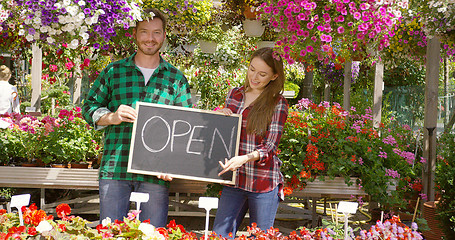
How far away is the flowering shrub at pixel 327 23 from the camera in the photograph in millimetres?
1718

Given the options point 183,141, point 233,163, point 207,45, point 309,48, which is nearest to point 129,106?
point 183,141

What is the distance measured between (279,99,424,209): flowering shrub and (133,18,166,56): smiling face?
1.42 meters

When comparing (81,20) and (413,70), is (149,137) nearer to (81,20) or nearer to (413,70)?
(81,20)

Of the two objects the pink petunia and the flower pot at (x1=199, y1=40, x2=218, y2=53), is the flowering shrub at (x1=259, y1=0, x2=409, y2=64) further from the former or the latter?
the flower pot at (x1=199, y1=40, x2=218, y2=53)

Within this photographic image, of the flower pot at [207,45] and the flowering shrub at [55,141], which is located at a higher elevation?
the flower pot at [207,45]

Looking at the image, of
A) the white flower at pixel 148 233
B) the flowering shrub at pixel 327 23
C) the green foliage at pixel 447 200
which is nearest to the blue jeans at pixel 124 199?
the white flower at pixel 148 233

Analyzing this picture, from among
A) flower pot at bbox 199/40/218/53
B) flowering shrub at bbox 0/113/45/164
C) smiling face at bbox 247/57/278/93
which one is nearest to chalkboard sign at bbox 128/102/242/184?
smiling face at bbox 247/57/278/93

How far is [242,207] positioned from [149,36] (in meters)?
0.83

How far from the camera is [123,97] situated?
191 centimetres

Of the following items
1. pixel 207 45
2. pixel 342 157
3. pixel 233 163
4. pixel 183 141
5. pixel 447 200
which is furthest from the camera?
pixel 207 45

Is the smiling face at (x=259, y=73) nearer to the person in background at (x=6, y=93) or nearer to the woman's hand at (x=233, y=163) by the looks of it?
the woman's hand at (x=233, y=163)

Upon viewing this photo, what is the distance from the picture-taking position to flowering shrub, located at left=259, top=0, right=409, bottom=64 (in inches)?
67.6

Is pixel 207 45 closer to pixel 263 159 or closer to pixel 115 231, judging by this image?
pixel 263 159

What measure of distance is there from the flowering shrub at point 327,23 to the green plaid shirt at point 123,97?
1.65 feet
